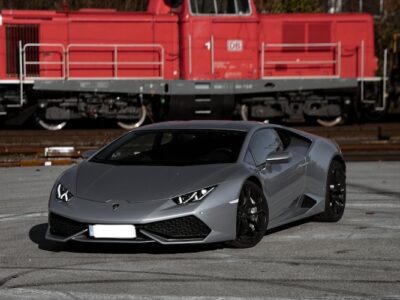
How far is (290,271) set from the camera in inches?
280

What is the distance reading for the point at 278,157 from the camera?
852 centimetres

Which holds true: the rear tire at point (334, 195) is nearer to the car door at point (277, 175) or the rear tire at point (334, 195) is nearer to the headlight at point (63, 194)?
the car door at point (277, 175)

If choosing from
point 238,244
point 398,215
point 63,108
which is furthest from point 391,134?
point 238,244

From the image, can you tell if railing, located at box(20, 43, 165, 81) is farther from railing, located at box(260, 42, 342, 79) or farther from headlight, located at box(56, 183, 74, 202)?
headlight, located at box(56, 183, 74, 202)

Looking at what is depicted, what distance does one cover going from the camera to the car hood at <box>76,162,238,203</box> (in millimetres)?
7699

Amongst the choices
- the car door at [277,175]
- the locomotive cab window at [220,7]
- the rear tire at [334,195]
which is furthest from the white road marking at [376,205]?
the locomotive cab window at [220,7]

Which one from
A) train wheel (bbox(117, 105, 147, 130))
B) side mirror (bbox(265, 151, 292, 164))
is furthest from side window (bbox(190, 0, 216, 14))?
side mirror (bbox(265, 151, 292, 164))

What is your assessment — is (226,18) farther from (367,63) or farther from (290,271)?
(290,271)

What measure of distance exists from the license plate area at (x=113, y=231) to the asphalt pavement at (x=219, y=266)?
22 cm

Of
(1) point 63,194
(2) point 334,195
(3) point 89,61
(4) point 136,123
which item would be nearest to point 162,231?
(1) point 63,194

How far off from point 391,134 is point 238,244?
45.6 ft

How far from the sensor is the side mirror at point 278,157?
850cm

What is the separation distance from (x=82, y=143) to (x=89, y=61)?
3.20 metres

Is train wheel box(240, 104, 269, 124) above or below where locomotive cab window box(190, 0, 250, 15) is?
below
